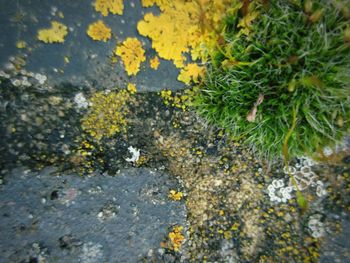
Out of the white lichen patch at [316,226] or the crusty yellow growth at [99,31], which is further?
the white lichen patch at [316,226]

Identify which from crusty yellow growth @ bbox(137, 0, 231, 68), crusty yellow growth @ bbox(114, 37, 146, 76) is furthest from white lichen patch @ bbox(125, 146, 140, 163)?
crusty yellow growth @ bbox(137, 0, 231, 68)

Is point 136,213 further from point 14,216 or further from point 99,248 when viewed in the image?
point 14,216

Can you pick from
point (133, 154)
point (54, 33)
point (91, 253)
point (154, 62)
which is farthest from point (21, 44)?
point (91, 253)

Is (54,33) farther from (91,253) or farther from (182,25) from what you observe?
(91,253)

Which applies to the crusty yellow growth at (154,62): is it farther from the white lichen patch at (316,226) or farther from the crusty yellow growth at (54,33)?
the white lichen patch at (316,226)

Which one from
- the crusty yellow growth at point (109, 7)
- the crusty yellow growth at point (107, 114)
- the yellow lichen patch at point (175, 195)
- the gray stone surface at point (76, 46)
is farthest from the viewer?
the yellow lichen patch at point (175, 195)

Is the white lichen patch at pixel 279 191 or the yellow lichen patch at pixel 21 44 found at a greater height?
the yellow lichen patch at pixel 21 44

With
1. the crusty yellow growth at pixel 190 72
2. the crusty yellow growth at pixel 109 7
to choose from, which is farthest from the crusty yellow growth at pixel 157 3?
the crusty yellow growth at pixel 190 72
